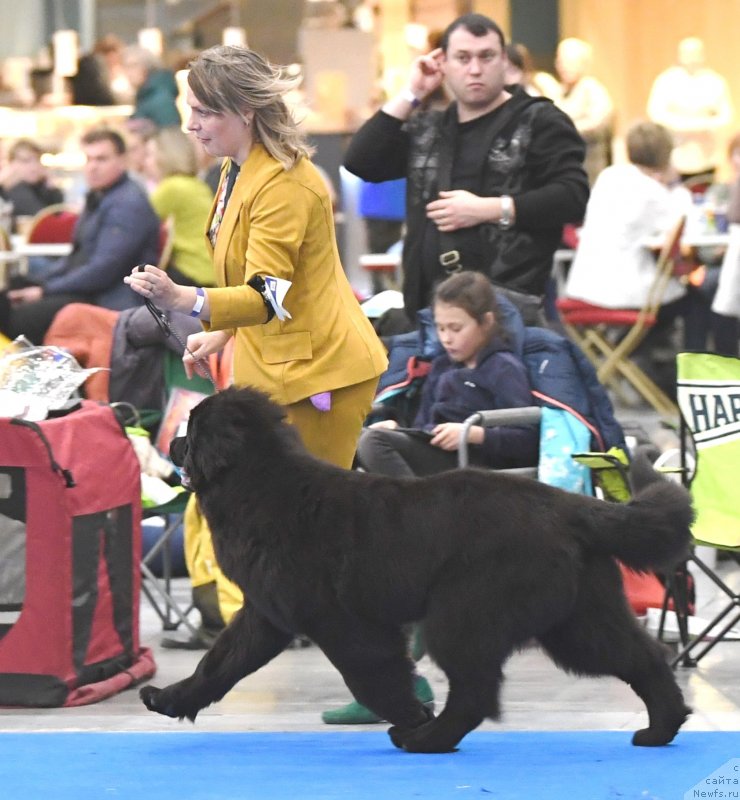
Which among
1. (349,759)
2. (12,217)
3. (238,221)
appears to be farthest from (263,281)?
(12,217)

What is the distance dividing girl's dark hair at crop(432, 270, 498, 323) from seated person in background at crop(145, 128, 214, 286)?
3829 millimetres

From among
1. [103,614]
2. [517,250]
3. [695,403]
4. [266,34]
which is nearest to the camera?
[103,614]

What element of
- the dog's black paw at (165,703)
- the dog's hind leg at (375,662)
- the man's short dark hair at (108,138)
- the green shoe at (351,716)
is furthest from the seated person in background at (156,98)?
the dog's hind leg at (375,662)

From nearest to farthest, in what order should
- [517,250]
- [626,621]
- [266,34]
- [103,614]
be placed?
[626,621]
[103,614]
[517,250]
[266,34]

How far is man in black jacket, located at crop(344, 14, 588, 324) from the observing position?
17.2 feet

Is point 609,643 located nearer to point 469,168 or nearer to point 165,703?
point 165,703

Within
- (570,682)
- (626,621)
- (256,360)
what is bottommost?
(570,682)

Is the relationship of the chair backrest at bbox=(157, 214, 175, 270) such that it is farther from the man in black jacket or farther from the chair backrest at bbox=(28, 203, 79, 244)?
the man in black jacket

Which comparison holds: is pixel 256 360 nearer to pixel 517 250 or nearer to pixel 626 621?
pixel 626 621

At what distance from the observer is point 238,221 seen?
388 centimetres

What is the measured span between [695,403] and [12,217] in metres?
8.49

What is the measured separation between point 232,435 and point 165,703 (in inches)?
28.0

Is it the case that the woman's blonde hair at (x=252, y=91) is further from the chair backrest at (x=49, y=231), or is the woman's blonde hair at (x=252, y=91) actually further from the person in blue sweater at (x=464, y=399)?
the chair backrest at (x=49, y=231)

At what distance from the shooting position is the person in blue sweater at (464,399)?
16.5 feet
